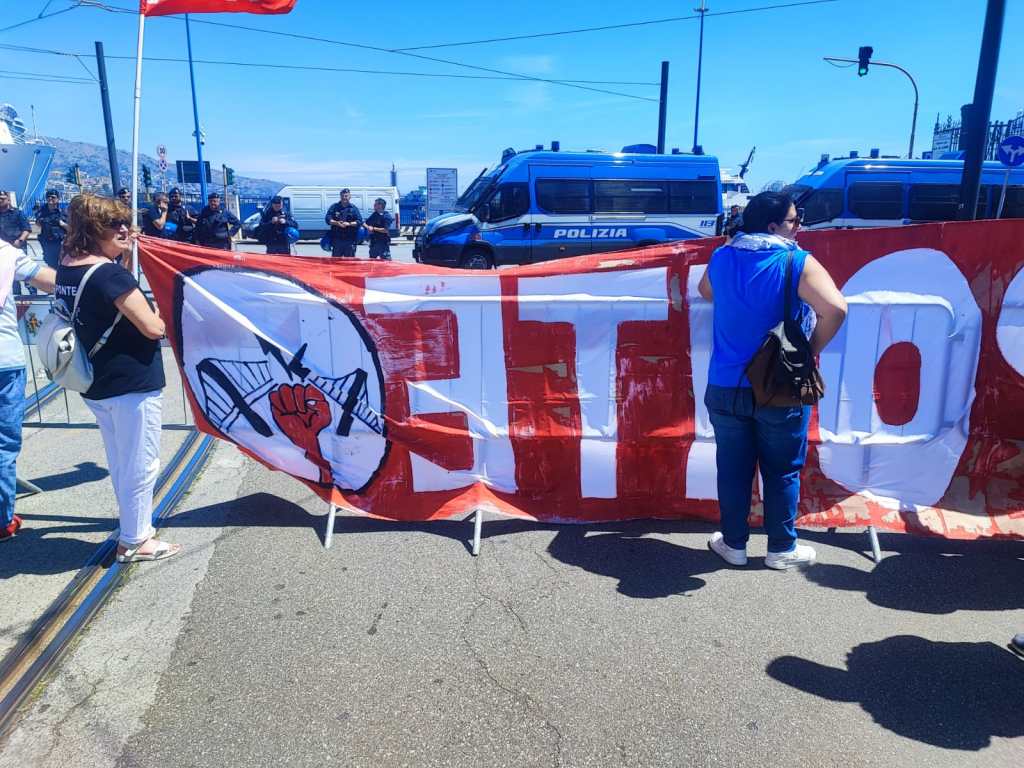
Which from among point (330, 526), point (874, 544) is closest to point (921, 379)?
point (874, 544)

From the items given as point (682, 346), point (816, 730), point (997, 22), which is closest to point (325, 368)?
point (682, 346)

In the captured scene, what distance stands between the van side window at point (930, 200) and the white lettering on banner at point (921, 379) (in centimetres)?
1585

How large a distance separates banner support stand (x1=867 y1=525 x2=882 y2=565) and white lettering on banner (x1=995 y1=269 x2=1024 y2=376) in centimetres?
118

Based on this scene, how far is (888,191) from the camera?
670 inches

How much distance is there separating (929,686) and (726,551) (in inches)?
42.9

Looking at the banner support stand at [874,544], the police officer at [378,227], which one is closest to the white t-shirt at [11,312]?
the banner support stand at [874,544]

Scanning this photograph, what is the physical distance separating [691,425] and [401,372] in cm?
168

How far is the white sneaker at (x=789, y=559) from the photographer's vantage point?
3.45m

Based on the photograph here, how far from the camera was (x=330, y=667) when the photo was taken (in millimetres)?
2684

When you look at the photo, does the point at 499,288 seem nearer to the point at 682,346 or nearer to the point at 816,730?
the point at 682,346

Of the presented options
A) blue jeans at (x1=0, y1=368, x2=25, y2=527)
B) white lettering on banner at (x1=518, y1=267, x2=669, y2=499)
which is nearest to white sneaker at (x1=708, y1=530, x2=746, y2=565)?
white lettering on banner at (x1=518, y1=267, x2=669, y2=499)

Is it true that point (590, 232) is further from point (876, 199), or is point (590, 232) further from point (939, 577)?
point (939, 577)

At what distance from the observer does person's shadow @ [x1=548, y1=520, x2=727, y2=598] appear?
332cm

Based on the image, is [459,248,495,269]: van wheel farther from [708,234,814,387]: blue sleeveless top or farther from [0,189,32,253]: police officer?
[708,234,814,387]: blue sleeveless top
